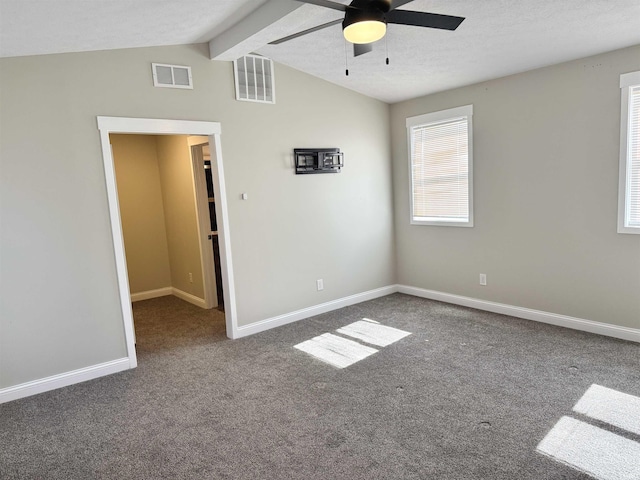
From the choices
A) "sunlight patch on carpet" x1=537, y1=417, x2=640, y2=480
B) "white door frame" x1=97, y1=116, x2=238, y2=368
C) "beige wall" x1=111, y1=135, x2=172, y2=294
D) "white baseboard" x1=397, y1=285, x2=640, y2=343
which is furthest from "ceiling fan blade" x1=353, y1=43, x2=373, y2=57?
"beige wall" x1=111, y1=135, x2=172, y2=294

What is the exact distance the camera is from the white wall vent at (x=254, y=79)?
409 cm

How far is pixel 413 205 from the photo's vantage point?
5395mm

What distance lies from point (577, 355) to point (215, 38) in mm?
4315

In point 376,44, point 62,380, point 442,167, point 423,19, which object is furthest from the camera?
point 442,167

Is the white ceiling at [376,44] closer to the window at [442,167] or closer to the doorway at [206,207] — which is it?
the window at [442,167]

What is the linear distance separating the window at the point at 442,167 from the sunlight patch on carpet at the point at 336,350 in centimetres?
208

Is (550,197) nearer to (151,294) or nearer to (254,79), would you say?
(254,79)

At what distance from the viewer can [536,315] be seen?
4.27 metres

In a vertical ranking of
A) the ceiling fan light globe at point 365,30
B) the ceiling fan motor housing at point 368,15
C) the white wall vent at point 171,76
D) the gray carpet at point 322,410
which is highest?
the white wall vent at point 171,76

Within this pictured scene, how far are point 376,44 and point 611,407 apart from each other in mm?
3383

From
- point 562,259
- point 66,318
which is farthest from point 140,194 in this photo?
point 562,259

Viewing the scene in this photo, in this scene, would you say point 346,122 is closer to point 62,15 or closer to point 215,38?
point 215,38

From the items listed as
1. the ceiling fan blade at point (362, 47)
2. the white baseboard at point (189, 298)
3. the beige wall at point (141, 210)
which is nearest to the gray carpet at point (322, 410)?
the white baseboard at point (189, 298)

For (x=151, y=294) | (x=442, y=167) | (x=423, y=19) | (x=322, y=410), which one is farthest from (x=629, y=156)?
(x=151, y=294)
